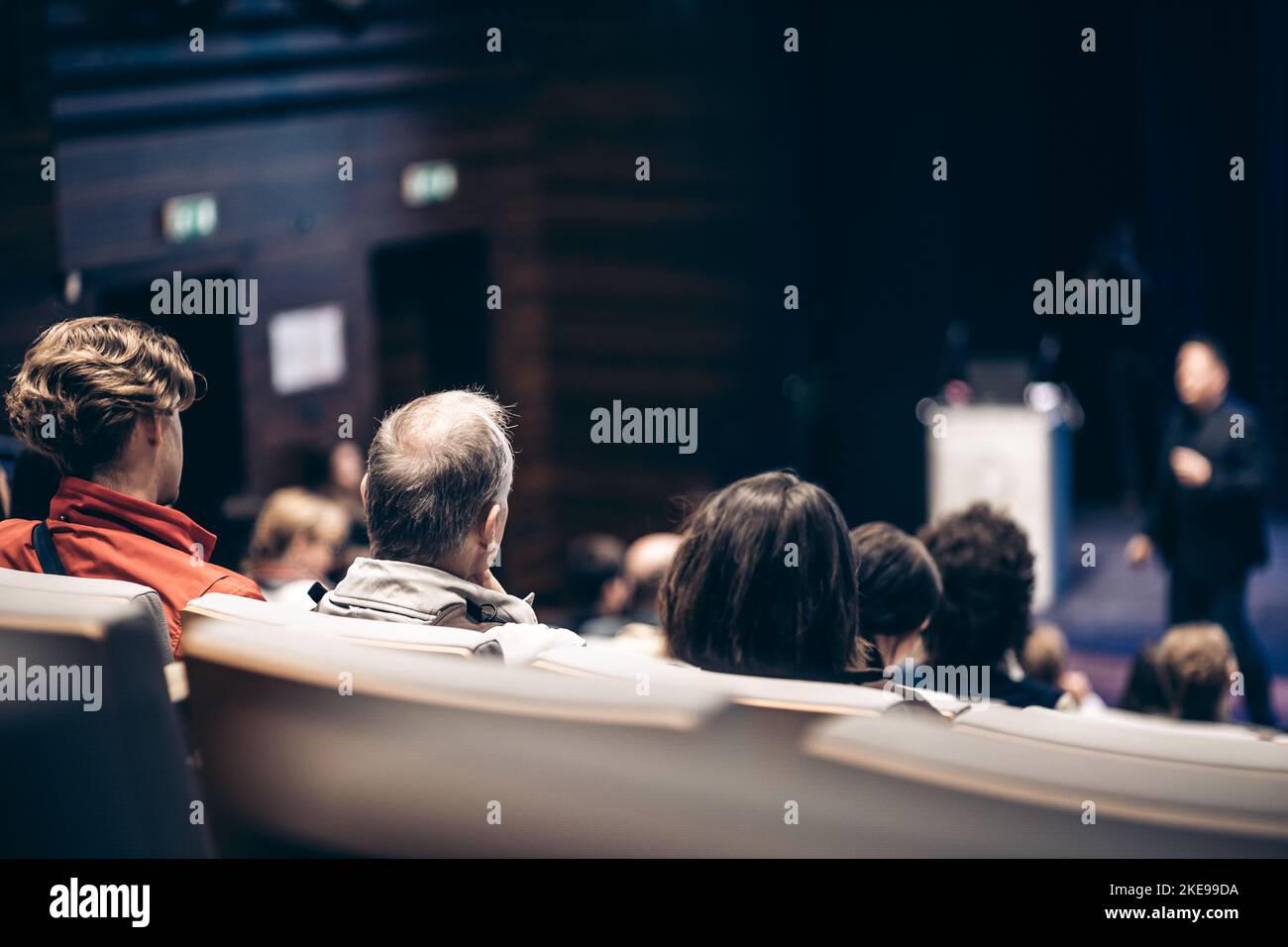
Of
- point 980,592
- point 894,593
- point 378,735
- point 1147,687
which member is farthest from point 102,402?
point 1147,687

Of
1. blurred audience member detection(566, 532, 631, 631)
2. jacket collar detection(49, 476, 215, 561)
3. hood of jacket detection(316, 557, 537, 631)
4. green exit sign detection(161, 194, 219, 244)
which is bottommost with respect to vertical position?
hood of jacket detection(316, 557, 537, 631)

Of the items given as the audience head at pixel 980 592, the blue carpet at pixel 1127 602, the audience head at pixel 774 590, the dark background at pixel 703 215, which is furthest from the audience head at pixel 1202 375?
the audience head at pixel 774 590

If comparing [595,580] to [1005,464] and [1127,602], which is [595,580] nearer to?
[1005,464]

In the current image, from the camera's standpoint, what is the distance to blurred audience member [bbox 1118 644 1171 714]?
138 inches

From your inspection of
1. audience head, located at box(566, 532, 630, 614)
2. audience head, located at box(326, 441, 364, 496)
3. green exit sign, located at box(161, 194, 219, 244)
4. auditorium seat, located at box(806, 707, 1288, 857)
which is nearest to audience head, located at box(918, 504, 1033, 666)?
auditorium seat, located at box(806, 707, 1288, 857)

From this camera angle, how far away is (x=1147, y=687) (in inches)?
139

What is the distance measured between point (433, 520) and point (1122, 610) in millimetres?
5657

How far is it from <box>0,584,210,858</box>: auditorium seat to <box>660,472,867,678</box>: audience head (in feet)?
2.11

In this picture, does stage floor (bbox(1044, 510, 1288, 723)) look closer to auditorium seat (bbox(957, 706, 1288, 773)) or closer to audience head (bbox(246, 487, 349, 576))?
audience head (bbox(246, 487, 349, 576))

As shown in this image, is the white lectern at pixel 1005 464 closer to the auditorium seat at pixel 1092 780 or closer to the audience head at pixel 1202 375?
the audience head at pixel 1202 375

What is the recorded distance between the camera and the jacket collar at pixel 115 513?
6.53 ft

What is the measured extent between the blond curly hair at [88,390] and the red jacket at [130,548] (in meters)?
0.05
